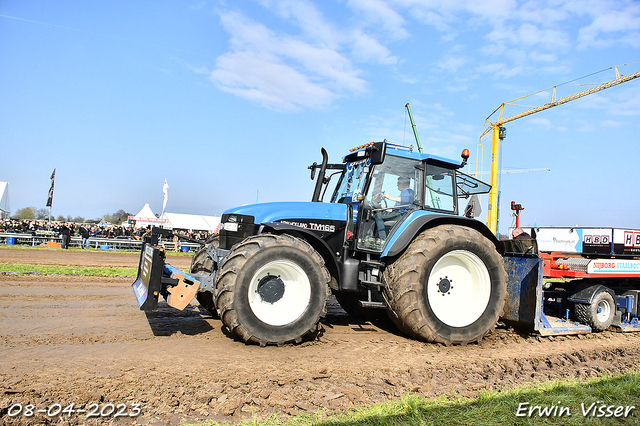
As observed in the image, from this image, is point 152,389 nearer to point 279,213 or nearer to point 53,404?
point 53,404

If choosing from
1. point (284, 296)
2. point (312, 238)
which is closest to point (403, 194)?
point (312, 238)

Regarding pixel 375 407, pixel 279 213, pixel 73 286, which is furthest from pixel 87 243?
pixel 375 407

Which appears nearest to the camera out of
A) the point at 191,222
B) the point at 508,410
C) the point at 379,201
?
the point at 508,410

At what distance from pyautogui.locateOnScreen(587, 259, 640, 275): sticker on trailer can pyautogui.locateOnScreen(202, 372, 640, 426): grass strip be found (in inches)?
133

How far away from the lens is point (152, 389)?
3.45 meters

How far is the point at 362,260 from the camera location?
5.59 meters

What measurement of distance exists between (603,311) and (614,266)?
0.76 m

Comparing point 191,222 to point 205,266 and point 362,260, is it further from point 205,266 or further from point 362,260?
point 362,260

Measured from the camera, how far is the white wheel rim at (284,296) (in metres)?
4.88

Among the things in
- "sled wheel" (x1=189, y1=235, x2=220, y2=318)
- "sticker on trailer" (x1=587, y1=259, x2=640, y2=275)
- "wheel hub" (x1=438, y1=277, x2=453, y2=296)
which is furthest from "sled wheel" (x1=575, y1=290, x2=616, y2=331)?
"sled wheel" (x1=189, y1=235, x2=220, y2=318)

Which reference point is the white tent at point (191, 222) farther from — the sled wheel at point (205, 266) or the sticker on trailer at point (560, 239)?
the sled wheel at point (205, 266)

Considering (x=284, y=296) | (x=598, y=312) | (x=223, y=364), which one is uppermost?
(x=284, y=296)

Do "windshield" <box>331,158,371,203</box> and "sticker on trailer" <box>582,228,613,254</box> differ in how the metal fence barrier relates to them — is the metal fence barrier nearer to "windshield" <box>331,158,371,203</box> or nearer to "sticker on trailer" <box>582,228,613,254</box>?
"windshield" <box>331,158,371,203</box>

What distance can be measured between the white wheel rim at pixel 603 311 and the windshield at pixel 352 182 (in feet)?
15.0
